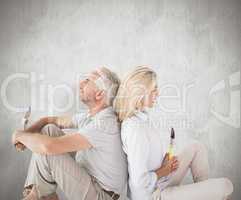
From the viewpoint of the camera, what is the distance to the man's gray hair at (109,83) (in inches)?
89.7

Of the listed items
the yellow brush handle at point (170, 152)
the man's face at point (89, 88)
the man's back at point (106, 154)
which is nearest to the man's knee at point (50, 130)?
the man's back at point (106, 154)

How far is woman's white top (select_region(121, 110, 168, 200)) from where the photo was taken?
86.4 inches

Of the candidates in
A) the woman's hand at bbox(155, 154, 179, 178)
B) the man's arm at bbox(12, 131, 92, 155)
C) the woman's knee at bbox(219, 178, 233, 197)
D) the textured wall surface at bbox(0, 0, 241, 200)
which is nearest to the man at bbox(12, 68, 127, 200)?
the man's arm at bbox(12, 131, 92, 155)

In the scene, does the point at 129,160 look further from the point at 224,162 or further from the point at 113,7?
the point at 113,7

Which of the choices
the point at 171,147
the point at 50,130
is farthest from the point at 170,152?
the point at 50,130

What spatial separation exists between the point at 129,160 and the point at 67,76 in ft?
2.21

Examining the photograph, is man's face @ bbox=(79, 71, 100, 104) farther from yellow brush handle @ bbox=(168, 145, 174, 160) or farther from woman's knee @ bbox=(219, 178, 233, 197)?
woman's knee @ bbox=(219, 178, 233, 197)

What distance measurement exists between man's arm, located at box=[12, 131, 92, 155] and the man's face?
300 mm

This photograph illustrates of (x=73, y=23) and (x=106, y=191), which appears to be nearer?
(x=106, y=191)

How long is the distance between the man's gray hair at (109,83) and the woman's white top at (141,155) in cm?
18

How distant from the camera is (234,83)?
2.42 meters

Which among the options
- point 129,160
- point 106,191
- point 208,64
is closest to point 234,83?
point 208,64

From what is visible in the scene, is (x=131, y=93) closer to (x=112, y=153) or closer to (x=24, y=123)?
(x=112, y=153)

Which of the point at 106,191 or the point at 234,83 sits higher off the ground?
the point at 234,83
